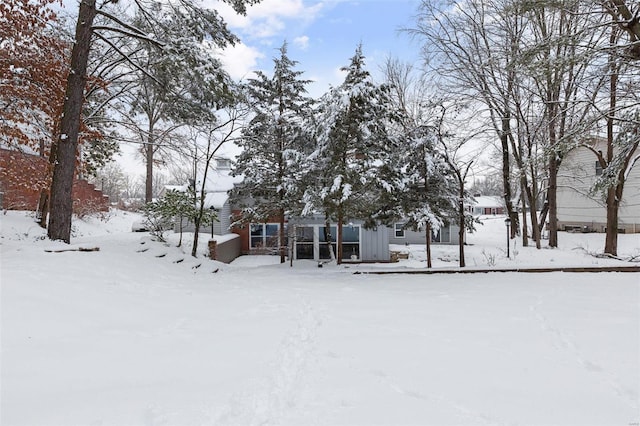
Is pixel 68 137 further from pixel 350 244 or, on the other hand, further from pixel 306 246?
pixel 350 244

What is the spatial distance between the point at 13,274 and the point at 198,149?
6429 mm

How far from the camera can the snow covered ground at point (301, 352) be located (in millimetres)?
2137

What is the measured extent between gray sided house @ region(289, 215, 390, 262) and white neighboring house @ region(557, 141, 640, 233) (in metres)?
9.20

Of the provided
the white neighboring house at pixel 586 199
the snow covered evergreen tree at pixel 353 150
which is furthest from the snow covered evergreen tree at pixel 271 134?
the white neighboring house at pixel 586 199

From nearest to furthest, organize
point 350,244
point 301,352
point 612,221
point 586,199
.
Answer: point 301,352
point 612,221
point 350,244
point 586,199

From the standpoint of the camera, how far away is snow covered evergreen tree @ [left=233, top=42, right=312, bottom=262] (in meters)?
11.1

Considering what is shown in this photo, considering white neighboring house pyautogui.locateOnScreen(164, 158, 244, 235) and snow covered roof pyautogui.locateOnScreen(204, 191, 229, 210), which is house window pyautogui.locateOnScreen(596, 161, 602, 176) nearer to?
white neighboring house pyautogui.locateOnScreen(164, 158, 244, 235)

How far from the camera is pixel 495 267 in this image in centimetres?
796

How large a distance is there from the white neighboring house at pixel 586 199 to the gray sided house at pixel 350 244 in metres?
9.20

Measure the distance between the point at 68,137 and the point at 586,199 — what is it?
81.3 feet

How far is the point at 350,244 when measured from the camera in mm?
16156

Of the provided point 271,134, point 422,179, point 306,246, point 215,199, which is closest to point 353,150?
point 422,179

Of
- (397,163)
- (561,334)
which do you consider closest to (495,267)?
(397,163)

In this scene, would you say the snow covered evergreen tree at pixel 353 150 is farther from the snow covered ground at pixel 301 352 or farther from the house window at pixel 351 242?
the house window at pixel 351 242
